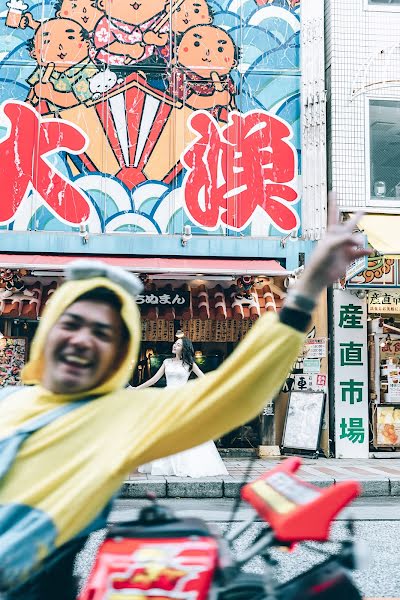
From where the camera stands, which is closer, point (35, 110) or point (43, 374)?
point (43, 374)

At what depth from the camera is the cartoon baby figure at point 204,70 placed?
39.1 ft

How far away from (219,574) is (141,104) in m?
10.8

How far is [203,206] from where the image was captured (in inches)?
464

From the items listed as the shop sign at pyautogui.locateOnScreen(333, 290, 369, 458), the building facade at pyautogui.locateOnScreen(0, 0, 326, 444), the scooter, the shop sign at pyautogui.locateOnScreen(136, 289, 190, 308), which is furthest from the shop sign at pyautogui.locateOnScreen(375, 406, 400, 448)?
the scooter

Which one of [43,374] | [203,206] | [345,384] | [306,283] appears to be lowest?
[345,384]

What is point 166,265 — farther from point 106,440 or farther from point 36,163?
point 106,440

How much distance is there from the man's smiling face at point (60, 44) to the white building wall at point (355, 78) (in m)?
4.14

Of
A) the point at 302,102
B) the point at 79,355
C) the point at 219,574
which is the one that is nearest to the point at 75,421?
the point at 79,355

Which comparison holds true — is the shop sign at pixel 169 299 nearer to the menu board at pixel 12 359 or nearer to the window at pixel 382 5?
the menu board at pixel 12 359

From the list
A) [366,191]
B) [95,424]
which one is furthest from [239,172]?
[95,424]

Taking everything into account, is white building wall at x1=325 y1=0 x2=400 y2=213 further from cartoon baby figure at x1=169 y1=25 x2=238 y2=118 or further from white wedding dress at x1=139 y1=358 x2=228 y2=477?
white wedding dress at x1=139 y1=358 x2=228 y2=477

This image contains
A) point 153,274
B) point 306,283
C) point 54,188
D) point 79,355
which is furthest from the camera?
point 54,188

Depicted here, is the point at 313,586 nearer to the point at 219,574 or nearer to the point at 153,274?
the point at 219,574

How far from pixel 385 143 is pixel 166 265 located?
462 centimetres
